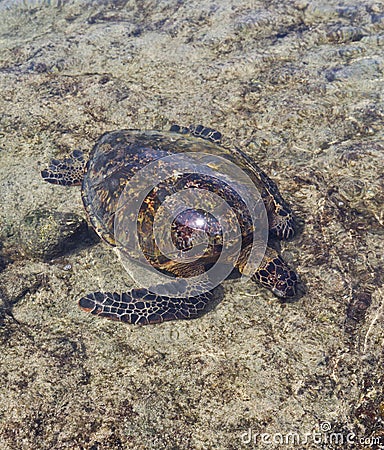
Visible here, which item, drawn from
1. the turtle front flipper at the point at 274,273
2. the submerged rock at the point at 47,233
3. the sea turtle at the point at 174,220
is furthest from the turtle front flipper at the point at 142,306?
the submerged rock at the point at 47,233

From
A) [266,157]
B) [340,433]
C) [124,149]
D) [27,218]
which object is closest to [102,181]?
[124,149]

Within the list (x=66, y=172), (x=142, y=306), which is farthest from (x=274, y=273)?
(x=66, y=172)

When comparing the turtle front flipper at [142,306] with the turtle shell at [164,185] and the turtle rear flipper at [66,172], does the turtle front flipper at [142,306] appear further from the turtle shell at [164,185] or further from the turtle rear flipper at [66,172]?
the turtle rear flipper at [66,172]

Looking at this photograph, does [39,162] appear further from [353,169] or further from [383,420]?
[383,420]

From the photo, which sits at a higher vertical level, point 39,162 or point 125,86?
point 125,86

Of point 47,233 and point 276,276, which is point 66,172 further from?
point 276,276
